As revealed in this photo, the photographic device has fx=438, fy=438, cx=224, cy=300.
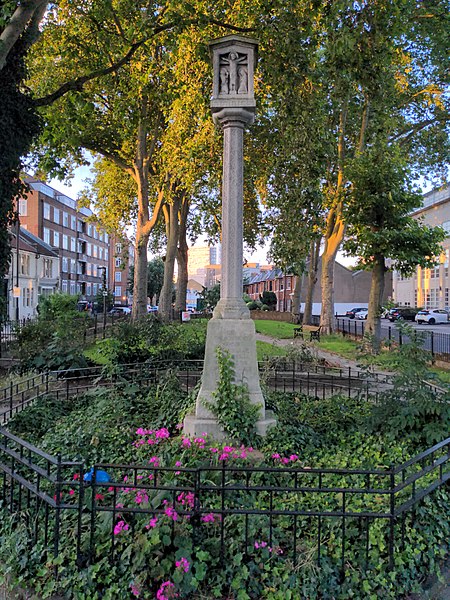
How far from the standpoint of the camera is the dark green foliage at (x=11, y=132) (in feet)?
20.3

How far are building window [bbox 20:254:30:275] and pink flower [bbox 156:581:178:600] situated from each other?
40.7 metres

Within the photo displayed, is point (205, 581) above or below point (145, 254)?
below

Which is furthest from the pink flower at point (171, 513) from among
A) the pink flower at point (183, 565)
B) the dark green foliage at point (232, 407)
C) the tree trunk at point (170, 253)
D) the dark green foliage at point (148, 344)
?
the tree trunk at point (170, 253)

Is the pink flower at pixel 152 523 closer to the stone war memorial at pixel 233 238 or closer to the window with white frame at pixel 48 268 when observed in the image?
the stone war memorial at pixel 233 238

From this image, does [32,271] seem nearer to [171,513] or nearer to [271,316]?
[271,316]

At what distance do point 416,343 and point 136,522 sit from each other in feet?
13.6

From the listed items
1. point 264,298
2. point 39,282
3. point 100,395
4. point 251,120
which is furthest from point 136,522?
point 264,298

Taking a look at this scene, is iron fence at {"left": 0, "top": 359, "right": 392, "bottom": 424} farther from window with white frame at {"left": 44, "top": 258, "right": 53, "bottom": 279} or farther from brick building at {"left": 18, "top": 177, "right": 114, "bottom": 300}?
window with white frame at {"left": 44, "top": 258, "right": 53, "bottom": 279}

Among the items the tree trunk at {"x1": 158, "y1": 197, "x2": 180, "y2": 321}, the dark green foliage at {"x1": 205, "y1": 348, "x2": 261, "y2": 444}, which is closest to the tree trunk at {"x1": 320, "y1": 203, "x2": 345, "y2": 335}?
the tree trunk at {"x1": 158, "y1": 197, "x2": 180, "y2": 321}

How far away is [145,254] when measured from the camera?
60.5 feet

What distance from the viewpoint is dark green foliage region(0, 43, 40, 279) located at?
243 inches

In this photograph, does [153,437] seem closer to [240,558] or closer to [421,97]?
[240,558]

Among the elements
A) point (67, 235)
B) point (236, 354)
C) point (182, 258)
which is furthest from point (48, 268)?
point (236, 354)

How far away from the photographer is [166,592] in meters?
2.86
